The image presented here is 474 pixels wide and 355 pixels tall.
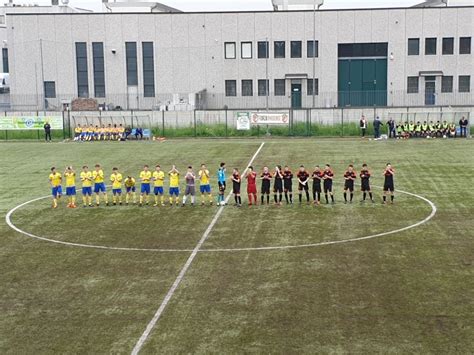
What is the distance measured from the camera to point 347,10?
66000 mm

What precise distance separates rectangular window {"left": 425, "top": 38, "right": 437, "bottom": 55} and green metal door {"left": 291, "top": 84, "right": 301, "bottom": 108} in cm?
1369

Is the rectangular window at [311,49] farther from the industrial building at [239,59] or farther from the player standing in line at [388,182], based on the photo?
the player standing in line at [388,182]

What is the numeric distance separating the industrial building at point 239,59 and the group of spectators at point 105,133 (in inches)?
415

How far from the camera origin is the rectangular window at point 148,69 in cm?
6844

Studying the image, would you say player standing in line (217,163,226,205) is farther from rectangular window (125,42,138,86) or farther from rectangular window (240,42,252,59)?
rectangular window (125,42,138,86)

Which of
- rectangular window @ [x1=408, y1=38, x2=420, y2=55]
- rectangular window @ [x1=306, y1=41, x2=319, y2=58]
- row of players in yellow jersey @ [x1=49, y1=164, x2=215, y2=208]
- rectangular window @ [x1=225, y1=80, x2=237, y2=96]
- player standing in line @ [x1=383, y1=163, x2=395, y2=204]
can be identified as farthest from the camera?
rectangular window @ [x1=225, y1=80, x2=237, y2=96]

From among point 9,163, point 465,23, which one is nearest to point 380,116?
point 465,23

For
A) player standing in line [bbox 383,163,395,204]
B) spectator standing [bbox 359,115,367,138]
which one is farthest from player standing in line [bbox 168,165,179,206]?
spectator standing [bbox 359,115,367,138]

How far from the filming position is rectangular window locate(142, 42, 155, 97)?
225ft

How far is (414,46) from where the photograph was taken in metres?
66.2

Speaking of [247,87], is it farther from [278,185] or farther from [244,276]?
[244,276]

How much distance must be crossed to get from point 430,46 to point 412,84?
4.24 m

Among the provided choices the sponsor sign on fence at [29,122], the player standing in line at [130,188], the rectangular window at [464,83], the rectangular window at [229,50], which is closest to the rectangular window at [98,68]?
the sponsor sign on fence at [29,122]

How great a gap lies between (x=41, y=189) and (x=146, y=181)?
23.7 ft
